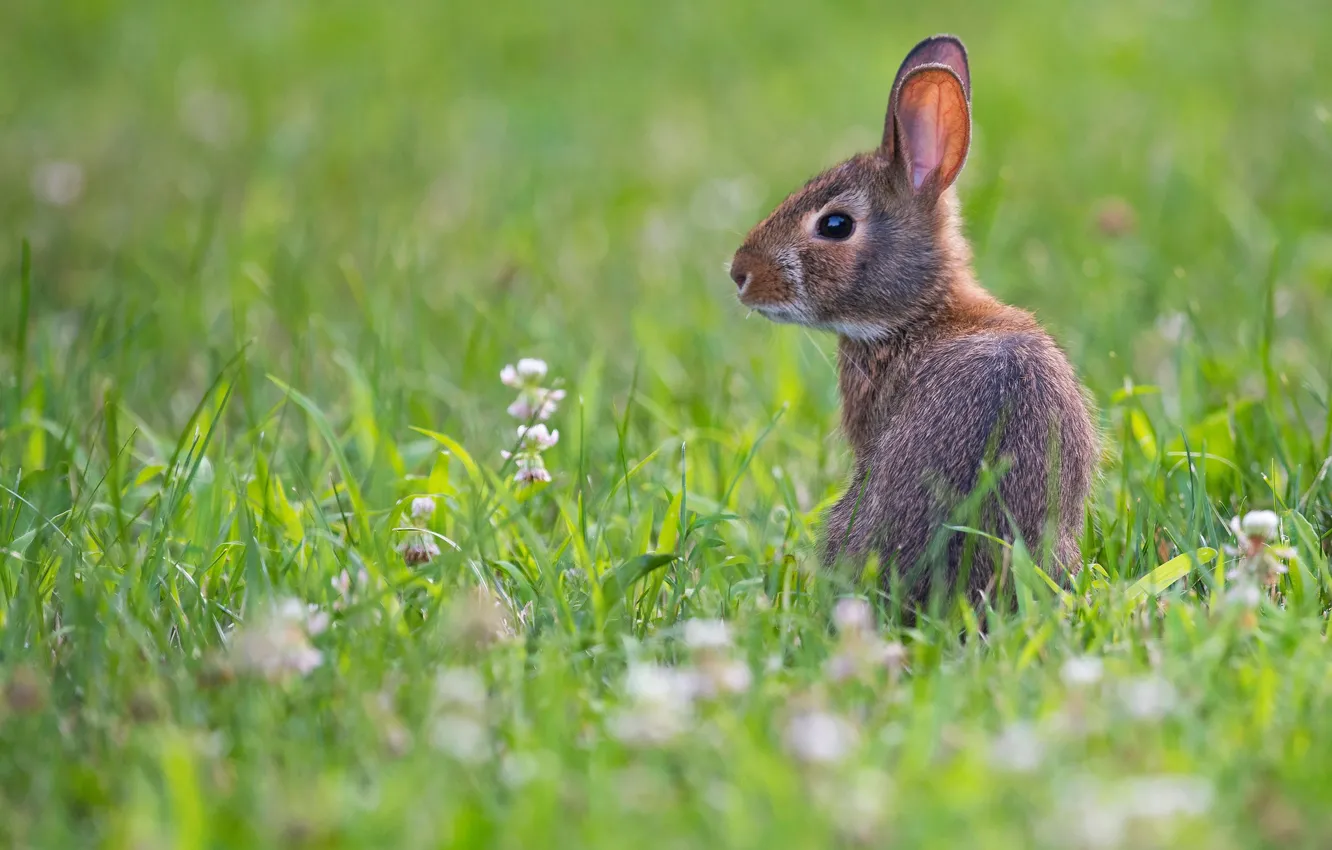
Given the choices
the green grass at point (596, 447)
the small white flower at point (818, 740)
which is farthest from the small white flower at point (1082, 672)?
the small white flower at point (818, 740)

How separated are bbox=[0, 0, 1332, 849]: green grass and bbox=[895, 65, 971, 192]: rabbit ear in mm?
962

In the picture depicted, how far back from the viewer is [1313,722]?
108 inches

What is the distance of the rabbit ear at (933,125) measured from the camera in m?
4.54

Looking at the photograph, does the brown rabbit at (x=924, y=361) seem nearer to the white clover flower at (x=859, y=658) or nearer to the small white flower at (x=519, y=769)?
the white clover flower at (x=859, y=658)

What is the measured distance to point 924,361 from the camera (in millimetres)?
4066

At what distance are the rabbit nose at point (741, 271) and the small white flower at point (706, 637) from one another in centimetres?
178

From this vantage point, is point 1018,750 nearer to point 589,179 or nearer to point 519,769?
point 519,769

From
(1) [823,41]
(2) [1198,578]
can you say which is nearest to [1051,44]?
(1) [823,41]

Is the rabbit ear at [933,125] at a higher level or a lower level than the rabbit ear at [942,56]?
lower

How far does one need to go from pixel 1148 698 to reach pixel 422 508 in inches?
82.4

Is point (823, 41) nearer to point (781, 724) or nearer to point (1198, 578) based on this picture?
point (1198, 578)

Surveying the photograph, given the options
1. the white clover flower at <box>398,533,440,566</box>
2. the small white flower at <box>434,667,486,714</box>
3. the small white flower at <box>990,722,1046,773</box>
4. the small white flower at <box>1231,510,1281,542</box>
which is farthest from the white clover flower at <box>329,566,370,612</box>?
the small white flower at <box>1231,510,1281,542</box>

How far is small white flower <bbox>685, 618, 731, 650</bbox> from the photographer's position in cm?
288

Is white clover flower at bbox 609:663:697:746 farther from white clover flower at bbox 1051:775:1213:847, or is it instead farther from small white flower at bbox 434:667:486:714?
white clover flower at bbox 1051:775:1213:847
